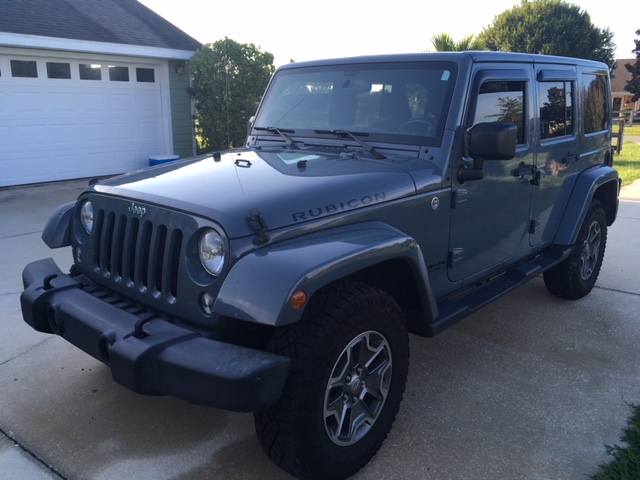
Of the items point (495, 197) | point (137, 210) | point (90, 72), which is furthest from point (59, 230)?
point (90, 72)

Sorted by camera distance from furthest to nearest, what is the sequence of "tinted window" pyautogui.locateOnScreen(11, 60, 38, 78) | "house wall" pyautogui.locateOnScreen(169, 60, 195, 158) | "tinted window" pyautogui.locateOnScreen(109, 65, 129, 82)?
1. "house wall" pyautogui.locateOnScreen(169, 60, 195, 158)
2. "tinted window" pyautogui.locateOnScreen(109, 65, 129, 82)
3. "tinted window" pyautogui.locateOnScreen(11, 60, 38, 78)

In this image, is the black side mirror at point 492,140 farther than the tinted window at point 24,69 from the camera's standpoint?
No

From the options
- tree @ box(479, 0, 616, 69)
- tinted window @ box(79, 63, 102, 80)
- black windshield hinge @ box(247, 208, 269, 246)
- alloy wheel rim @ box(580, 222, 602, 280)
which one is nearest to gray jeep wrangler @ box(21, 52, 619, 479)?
black windshield hinge @ box(247, 208, 269, 246)

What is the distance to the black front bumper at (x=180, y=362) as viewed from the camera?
7.13 feet

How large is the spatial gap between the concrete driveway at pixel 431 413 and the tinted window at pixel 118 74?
296 inches

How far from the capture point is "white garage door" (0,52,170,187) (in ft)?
32.3

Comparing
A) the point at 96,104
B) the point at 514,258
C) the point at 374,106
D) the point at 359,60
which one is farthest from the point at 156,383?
the point at 96,104

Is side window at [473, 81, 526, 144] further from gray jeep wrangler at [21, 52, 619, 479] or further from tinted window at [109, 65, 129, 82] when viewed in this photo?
tinted window at [109, 65, 129, 82]

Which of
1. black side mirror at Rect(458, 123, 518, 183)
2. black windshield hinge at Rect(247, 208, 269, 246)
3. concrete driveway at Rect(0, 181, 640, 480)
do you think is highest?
black side mirror at Rect(458, 123, 518, 183)

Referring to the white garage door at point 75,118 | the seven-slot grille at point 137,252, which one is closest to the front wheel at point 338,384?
the seven-slot grille at point 137,252

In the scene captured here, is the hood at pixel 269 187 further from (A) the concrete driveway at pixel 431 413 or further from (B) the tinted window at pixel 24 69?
(B) the tinted window at pixel 24 69

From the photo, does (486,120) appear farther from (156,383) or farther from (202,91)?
(202,91)

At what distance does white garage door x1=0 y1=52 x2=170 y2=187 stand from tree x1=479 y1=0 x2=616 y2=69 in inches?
763

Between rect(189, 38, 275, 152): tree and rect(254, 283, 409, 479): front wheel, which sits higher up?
rect(189, 38, 275, 152): tree
